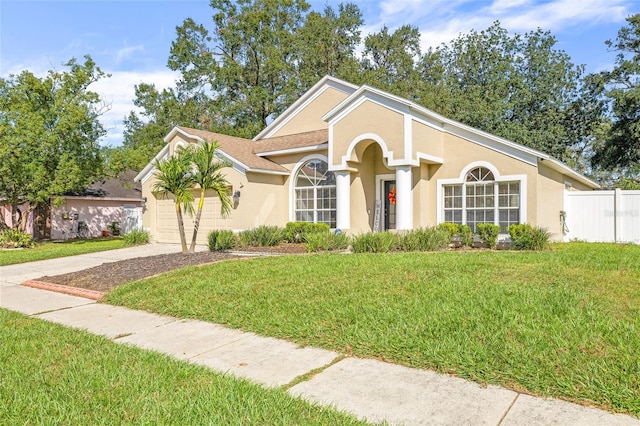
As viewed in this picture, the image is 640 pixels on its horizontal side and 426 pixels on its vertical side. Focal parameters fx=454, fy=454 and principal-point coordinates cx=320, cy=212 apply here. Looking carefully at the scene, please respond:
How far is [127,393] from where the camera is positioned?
13.0ft

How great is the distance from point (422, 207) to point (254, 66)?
A: 70.4 ft

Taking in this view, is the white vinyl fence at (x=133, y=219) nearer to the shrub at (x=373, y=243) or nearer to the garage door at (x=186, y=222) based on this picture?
the garage door at (x=186, y=222)

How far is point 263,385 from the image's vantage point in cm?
424

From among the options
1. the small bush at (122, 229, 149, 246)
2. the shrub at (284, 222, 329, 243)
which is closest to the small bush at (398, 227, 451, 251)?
the shrub at (284, 222, 329, 243)

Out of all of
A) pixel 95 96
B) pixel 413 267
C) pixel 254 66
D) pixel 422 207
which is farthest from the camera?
pixel 254 66

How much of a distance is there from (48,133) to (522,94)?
94.3 ft

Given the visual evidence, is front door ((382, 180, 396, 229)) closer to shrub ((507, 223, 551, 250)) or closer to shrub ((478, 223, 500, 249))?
shrub ((478, 223, 500, 249))

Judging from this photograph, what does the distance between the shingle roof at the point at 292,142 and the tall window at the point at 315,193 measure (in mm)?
865

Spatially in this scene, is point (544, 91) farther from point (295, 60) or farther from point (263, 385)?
point (263, 385)

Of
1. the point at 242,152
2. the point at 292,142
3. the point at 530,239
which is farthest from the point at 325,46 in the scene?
the point at 530,239

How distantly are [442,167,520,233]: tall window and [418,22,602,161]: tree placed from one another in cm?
1585

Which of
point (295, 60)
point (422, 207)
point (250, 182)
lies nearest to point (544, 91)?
point (295, 60)

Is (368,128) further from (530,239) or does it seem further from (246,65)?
(246,65)

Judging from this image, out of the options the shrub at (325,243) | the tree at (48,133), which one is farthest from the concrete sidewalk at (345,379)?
the tree at (48,133)
